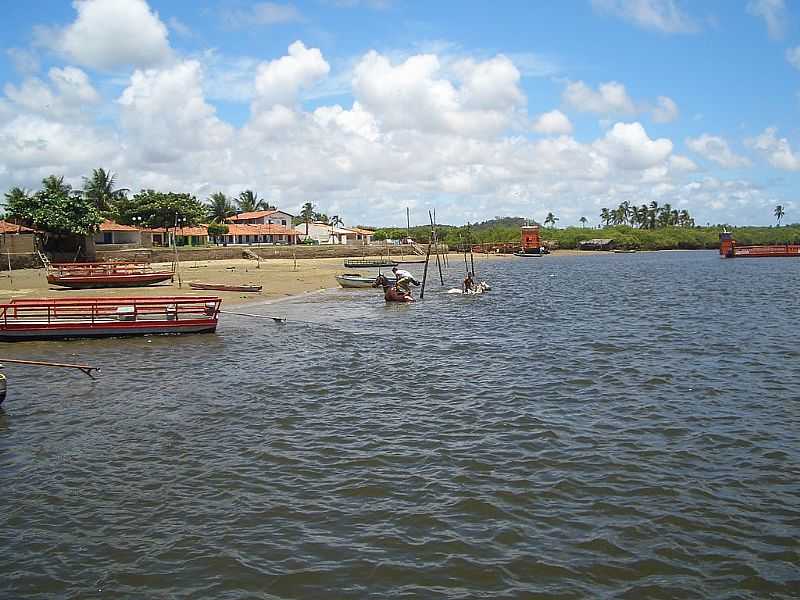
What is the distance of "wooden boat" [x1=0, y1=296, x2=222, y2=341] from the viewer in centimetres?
2548

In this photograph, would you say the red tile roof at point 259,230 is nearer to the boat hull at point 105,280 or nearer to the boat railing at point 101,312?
the boat hull at point 105,280

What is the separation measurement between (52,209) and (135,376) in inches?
1905

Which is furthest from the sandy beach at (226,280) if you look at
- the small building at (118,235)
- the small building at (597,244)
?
the small building at (597,244)

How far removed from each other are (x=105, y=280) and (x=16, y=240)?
19.0 metres

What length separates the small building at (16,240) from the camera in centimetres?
5641

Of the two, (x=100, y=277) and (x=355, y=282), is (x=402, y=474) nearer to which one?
(x=100, y=277)

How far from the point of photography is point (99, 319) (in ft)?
89.9

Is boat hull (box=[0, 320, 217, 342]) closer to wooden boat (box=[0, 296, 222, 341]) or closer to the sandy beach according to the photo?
wooden boat (box=[0, 296, 222, 341])

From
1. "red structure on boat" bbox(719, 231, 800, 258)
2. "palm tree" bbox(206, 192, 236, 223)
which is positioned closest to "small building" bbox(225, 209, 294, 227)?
"palm tree" bbox(206, 192, 236, 223)

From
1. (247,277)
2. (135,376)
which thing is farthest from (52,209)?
(135,376)

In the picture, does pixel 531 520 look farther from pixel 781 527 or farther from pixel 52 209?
pixel 52 209

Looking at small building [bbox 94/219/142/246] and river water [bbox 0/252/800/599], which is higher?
small building [bbox 94/219/142/246]

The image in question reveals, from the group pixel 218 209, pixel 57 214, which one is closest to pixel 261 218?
pixel 218 209

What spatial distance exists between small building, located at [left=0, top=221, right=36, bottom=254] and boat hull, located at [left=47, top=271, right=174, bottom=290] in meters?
15.2
